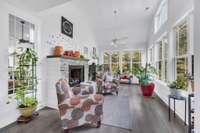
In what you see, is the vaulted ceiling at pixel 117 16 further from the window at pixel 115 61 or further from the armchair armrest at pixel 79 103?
the armchair armrest at pixel 79 103

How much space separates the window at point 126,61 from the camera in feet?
29.2

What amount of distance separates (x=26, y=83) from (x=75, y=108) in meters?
1.58

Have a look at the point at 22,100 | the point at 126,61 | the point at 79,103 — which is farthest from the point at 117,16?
the point at 22,100

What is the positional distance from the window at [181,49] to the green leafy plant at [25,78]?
3.49 meters

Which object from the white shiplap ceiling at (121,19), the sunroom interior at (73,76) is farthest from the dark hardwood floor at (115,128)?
the white shiplap ceiling at (121,19)

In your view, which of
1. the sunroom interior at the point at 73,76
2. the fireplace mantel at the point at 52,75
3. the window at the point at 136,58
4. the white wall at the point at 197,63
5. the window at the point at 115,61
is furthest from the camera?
the window at the point at 115,61

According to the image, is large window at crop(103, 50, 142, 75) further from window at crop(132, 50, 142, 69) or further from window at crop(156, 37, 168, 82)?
window at crop(156, 37, 168, 82)

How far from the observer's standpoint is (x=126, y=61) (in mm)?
8945

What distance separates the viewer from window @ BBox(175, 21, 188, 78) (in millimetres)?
2937

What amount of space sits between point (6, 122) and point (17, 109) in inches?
12.2

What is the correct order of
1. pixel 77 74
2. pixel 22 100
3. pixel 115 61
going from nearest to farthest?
pixel 22 100, pixel 77 74, pixel 115 61

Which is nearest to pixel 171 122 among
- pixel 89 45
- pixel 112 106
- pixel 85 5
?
pixel 112 106

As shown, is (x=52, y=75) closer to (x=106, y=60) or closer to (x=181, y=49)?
(x=181, y=49)

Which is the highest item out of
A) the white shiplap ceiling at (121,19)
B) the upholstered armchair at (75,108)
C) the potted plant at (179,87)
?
the white shiplap ceiling at (121,19)
